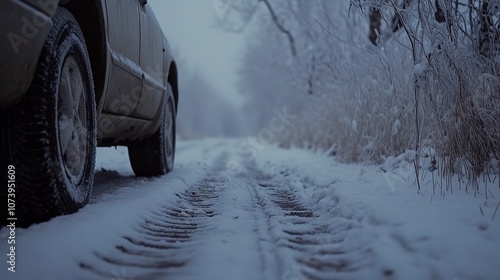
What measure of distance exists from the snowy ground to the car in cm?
16

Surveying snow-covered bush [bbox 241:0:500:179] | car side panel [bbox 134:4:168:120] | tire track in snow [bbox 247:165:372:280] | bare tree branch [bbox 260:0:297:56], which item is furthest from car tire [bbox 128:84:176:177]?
bare tree branch [bbox 260:0:297:56]

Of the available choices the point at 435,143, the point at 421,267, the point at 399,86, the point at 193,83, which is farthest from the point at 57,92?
the point at 193,83

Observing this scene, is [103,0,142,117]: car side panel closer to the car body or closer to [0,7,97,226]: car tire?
the car body

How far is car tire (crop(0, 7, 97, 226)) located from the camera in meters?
1.70

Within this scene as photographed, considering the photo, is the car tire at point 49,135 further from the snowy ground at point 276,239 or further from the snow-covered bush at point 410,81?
the snow-covered bush at point 410,81

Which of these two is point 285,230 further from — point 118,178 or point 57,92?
point 118,178

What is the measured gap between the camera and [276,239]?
1.92 meters

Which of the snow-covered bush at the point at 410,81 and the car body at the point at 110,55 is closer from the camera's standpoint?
the car body at the point at 110,55

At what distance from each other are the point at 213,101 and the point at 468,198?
223 feet

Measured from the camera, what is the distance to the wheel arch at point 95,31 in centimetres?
228

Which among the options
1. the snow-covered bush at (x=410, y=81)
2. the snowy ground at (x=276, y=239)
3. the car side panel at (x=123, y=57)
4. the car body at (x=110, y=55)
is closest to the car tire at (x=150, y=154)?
the car body at (x=110, y=55)

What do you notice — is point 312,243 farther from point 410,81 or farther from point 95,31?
point 410,81

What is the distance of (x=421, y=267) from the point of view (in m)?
1.47

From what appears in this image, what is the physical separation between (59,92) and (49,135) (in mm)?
263
